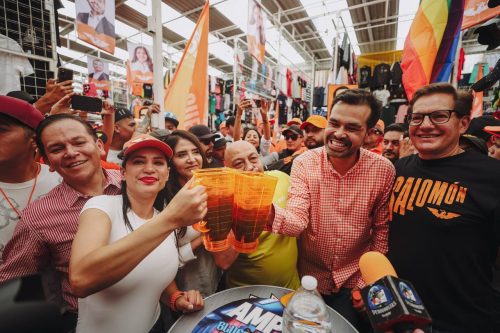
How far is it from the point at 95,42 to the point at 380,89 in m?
7.59

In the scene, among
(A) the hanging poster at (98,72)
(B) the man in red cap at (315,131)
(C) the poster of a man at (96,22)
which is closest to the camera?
(C) the poster of a man at (96,22)

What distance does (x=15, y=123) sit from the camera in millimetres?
1442

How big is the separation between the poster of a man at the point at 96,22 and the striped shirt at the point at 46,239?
2.43 metres

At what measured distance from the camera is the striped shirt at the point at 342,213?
166cm

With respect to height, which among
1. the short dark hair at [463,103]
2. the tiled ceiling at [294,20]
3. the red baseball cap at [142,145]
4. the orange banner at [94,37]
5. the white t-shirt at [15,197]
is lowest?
the white t-shirt at [15,197]

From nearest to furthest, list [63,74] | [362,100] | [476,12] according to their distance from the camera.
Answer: [362,100]
[63,74]
[476,12]

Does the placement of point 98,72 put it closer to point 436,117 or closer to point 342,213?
point 342,213

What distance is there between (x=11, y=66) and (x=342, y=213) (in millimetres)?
3766

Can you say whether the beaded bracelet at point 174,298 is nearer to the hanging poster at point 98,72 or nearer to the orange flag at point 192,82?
the orange flag at point 192,82

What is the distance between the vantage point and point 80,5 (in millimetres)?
2754

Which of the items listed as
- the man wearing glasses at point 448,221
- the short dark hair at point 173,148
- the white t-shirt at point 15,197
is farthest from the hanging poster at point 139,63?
the man wearing glasses at point 448,221

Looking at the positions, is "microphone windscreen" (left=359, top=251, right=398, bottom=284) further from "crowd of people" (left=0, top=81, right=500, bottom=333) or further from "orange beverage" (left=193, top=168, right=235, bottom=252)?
"orange beverage" (left=193, top=168, right=235, bottom=252)

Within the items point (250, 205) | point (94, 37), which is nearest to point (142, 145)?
point (250, 205)

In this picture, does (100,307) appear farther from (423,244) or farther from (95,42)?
(95,42)
